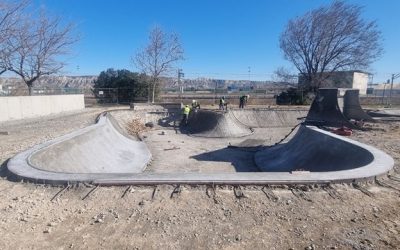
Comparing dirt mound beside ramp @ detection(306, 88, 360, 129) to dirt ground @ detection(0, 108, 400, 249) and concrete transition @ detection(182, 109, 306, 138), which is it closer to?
concrete transition @ detection(182, 109, 306, 138)

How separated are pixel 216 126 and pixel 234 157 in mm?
6665

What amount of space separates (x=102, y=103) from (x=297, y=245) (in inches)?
1368

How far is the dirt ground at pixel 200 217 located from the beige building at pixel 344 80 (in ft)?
117

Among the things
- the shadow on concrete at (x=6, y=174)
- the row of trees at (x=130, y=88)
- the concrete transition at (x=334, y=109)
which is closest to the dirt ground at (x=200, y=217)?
the shadow on concrete at (x=6, y=174)

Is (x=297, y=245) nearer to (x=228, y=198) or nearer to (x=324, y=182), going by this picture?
(x=228, y=198)

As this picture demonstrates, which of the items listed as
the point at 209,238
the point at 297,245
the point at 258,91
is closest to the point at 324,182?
the point at 297,245

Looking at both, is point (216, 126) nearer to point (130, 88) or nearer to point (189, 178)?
point (189, 178)

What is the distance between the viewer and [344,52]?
115ft

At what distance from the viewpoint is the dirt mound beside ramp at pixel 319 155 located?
8.00 metres

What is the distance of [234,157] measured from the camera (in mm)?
14711

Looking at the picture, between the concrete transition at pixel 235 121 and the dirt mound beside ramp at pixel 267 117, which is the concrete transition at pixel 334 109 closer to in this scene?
the concrete transition at pixel 235 121

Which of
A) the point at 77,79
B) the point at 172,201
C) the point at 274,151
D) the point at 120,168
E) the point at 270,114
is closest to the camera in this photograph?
the point at 172,201

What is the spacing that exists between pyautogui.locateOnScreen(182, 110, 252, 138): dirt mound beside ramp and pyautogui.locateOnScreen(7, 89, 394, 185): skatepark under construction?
0.08m

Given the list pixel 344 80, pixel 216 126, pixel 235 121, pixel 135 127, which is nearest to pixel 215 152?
pixel 216 126
